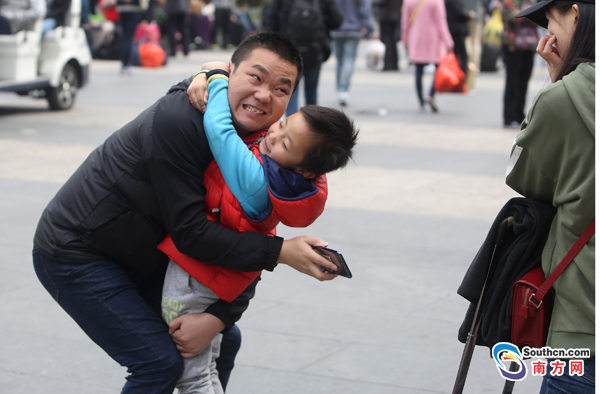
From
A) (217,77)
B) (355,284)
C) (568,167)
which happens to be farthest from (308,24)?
(568,167)

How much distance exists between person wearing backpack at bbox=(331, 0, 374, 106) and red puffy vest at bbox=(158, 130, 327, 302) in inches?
384

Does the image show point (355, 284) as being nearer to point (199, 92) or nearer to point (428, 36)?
point (199, 92)

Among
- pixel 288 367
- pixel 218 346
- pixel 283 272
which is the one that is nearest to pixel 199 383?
pixel 218 346

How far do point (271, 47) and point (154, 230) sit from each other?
622 mm

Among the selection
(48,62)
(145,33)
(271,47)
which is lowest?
(145,33)

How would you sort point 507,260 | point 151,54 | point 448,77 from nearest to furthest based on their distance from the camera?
point 507,260, point 448,77, point 151,54

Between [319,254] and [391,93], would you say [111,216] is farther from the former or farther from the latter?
[391,93]

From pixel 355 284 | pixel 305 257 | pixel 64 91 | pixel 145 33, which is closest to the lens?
pixel 305 257

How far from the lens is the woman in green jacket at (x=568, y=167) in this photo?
188cm

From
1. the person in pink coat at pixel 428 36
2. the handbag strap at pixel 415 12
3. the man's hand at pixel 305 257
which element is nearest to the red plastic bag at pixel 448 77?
the person in pink coat at pixel 428 36

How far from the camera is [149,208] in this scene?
2.28m

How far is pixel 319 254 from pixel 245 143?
402 millimetres

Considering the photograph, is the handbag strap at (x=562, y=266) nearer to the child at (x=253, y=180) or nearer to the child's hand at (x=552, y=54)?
the child's hand at (x=552, y=54)

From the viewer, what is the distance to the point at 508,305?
6.77ft
